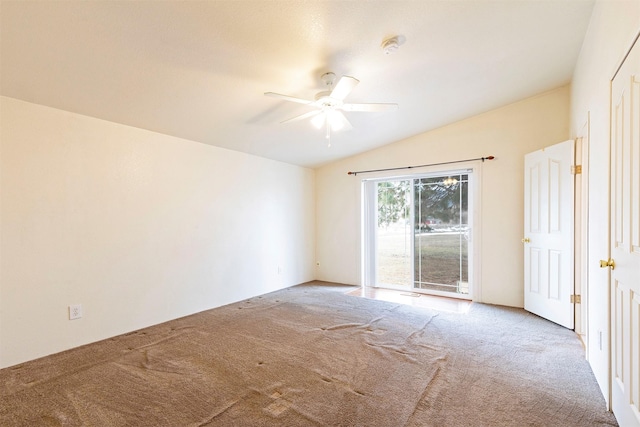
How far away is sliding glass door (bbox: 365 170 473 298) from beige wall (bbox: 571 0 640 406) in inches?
77.3

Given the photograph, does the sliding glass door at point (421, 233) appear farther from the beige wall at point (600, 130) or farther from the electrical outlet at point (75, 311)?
the electrical outlet at point (75, 311)

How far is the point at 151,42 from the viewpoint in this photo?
2.01m

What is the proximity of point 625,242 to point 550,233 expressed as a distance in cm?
214

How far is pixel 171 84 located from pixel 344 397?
281 centimetres

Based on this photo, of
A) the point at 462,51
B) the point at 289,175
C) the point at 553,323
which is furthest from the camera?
the point at 289,175

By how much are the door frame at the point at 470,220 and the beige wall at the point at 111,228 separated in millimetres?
1825

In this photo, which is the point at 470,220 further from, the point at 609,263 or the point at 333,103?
the point at 333,103

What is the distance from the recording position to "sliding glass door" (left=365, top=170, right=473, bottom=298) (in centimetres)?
450

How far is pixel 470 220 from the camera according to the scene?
4.33 m

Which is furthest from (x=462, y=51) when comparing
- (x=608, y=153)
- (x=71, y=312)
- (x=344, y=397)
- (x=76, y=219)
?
(x=71, y=312)

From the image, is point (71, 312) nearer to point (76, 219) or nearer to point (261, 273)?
point (76, 219)

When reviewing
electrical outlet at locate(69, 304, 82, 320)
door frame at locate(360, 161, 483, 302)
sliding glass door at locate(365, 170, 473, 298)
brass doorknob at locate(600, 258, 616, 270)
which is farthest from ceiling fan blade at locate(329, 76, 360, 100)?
electrical outlet at locate(69, 304, 82, 320)

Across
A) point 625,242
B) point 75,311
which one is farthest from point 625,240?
A: point 75,311

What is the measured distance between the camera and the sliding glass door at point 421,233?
4.50m
